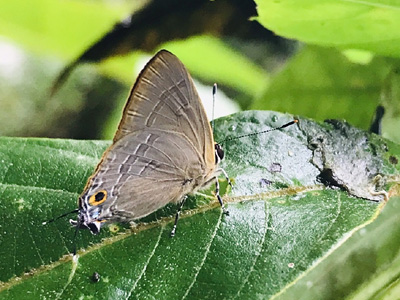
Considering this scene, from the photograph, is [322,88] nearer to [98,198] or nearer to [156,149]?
[156,149]

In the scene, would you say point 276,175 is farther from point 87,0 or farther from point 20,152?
point 87,0

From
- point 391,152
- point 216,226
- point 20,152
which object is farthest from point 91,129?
point 391,152

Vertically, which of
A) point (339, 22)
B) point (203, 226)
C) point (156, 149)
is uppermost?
point (339, 22)

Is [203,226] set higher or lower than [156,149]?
lower

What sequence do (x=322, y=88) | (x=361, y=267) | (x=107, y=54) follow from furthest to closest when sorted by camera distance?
1. (x=107, y=54)
2. (x=322, y=88)
3. (x=361, y=267)

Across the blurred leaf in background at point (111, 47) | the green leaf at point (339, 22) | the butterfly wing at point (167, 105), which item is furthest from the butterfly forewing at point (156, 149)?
the blurred leaf in background at point (111, 47)

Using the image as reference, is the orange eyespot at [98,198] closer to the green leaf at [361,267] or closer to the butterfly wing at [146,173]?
the butterfly wing at [146,173]

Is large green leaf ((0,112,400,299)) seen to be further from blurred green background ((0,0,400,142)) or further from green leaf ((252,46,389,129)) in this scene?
blurred green background ((0,0,400,142))

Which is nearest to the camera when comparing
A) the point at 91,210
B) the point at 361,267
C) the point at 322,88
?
the point at 91,210

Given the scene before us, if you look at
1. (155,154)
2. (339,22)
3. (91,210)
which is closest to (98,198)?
(91,210)

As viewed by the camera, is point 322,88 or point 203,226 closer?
point 203,226
